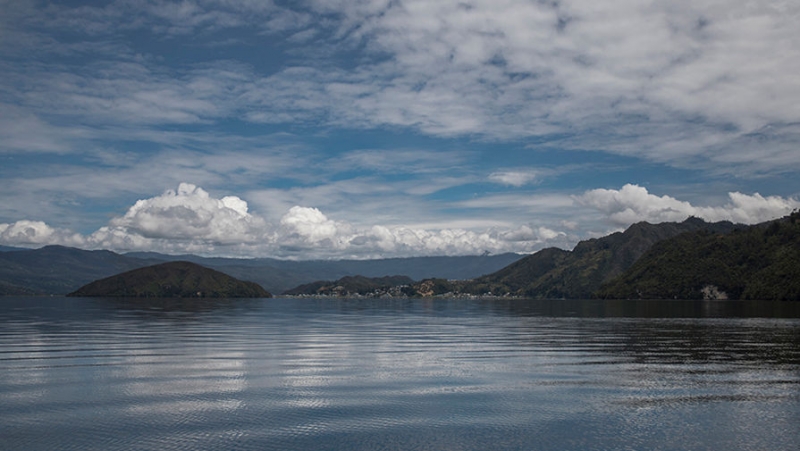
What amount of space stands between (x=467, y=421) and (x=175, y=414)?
15.5 metres

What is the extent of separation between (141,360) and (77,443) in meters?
30.4

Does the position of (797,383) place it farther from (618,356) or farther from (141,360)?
(141,360)

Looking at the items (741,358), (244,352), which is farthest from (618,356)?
(244,352)

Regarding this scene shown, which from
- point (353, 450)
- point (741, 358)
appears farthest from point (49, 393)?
point (741, 358)

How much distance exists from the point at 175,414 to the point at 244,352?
31674 millimetres

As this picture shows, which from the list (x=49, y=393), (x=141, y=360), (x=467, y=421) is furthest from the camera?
(x=141, y=360)

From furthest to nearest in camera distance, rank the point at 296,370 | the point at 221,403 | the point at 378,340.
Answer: the point at 378,340
the point at 296,370
the point at 221,403

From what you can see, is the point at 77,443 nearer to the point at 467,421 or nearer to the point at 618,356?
the point at 467,421

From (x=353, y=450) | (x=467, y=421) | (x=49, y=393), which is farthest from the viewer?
(x=49, y=393)

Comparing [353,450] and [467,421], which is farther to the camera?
[467,421]

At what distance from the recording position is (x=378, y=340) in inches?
3135

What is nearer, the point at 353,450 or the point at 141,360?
the point at 353,450

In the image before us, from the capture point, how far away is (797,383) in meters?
42.0

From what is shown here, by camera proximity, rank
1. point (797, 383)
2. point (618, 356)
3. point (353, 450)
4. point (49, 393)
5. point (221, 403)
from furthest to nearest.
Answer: point (618, 356)
point (797, 383)
point (49, 393)
point (221, 403)
point (353, 450)
